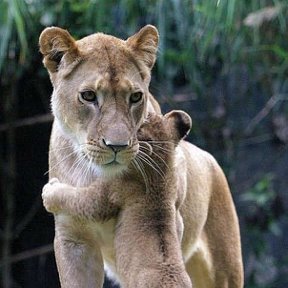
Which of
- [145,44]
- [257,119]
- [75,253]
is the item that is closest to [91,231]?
→ [75,253]

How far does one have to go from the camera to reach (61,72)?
3.45 m

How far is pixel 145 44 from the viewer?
3.50 meters

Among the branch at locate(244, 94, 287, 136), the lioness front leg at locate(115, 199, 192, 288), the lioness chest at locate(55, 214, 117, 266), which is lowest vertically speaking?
the branch at locate(244, 94, 287, 136)

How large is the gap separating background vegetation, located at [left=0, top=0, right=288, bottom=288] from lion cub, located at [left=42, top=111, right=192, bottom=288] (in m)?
2.03

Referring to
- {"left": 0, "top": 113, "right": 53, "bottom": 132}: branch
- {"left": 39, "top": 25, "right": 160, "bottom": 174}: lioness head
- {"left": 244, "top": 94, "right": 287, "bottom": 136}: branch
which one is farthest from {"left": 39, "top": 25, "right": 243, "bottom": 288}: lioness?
{"left": 244, "top": 94, "right": 287, "bottom": 136}: branch

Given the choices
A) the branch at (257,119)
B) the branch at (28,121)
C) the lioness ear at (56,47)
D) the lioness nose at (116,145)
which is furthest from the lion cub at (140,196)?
the branch at (257,119)

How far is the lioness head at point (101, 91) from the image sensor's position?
325 cm

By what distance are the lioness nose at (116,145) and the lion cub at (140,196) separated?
11 centimetres

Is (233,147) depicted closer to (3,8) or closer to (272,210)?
(272,210)

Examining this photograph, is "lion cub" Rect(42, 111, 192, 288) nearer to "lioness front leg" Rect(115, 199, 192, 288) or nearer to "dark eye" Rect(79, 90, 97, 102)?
"lioness front leg" Rect(115, 199, 192, 288)

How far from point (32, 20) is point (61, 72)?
6.42ft

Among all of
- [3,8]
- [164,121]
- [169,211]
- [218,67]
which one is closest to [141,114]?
[164,121]

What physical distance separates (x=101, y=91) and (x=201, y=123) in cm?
282

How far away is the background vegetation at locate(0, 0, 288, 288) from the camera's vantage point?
217 inches
